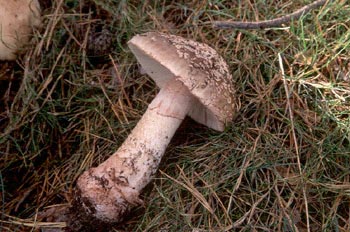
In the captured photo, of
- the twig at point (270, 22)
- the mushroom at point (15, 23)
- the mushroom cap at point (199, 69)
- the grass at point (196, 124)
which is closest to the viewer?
the mushroom cap at point (199, 69)

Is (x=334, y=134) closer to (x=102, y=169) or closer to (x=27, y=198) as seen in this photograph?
(x=102, y=169)

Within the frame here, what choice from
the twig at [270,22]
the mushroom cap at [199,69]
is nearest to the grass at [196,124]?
the twig at [270,22]

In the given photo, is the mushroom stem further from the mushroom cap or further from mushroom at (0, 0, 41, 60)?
mushroom at (0, 0, 41, 60)

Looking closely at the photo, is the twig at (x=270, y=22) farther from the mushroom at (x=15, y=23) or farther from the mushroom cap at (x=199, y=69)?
the mushroom at (x=15, y=23)

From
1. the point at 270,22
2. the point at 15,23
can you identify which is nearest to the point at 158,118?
the point at 270,22

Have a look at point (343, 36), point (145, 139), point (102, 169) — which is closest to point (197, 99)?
point (145, 139)

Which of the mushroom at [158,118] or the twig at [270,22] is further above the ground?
the twig at [270,22]
